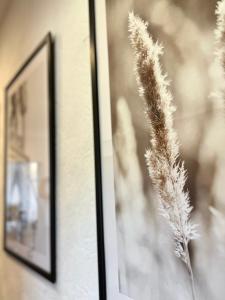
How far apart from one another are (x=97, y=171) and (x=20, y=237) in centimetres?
80

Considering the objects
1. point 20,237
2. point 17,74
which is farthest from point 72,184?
point 17,74

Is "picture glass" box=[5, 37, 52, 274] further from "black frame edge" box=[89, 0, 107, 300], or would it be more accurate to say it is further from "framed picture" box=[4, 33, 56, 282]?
"black frame edge" box=[89, 0, 107, 300]

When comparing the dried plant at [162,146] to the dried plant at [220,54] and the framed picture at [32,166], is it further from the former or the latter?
the framed picture at [32,166]

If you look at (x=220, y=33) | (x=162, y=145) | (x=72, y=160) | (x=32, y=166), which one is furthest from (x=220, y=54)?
(x=32, y=166)

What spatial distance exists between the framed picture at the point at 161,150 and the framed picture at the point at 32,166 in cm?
37

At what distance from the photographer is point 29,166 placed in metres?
1.27

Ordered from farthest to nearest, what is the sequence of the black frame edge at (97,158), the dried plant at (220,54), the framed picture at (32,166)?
the framed picture at (32,166) → the black frame edge at (97,158) → the dried plant at (220,54)

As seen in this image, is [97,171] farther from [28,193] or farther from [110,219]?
[28,193]

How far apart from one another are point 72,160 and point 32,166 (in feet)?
1.25

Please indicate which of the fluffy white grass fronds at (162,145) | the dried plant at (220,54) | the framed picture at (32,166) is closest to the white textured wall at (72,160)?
the framed picture at (32,166)

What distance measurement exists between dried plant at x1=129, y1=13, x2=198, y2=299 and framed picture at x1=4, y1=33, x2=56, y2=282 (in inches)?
21.2

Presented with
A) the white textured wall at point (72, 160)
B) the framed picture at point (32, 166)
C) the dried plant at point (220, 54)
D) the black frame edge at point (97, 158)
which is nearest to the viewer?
the dried plant at point (220, 54)

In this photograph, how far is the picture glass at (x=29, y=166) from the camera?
1097mm

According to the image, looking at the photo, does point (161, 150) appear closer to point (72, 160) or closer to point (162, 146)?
point (162, 146)
